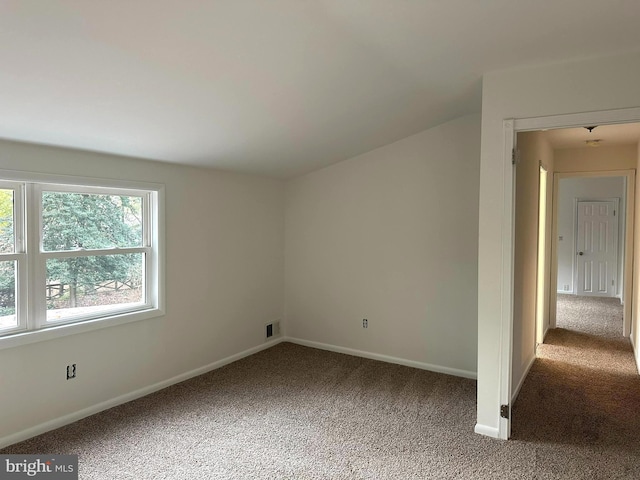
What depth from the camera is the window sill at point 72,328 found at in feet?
9.15

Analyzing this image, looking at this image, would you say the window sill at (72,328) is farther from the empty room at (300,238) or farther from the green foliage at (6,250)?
the green foliage at (6,250)

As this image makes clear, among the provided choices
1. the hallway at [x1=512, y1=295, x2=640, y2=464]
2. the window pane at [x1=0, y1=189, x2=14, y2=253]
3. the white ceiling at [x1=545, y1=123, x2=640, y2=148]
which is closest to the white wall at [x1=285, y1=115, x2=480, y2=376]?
the hallway at [x1=512, y1=295, x2=640, y2=464]

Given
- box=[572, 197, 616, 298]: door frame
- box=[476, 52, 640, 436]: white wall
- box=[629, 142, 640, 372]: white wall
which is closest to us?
box=[476, 52, 640, 436]: white wall

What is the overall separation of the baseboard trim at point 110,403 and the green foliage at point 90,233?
877 millimetres

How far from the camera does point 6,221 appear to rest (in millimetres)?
2832

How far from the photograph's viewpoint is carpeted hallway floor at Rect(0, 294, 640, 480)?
Answer: 2.52 meters

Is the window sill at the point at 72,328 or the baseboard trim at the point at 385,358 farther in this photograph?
the baseboard trim at the point at 385,358

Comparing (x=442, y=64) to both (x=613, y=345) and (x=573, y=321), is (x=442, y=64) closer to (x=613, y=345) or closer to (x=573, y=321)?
(x=613, y=345)

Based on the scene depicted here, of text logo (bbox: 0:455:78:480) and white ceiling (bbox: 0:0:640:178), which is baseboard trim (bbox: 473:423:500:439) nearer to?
white ceiling (bbox: 0:0:640:178)

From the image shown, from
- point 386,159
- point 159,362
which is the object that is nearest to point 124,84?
point 159,362

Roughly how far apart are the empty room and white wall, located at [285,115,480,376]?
2cm

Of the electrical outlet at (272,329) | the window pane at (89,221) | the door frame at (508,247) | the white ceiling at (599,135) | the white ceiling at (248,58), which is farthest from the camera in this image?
the electrical outlet at (272,329)

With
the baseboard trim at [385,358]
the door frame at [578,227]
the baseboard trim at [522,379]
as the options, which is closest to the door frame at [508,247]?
the baseboard trim at [522,379]

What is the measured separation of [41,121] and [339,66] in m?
1.72
